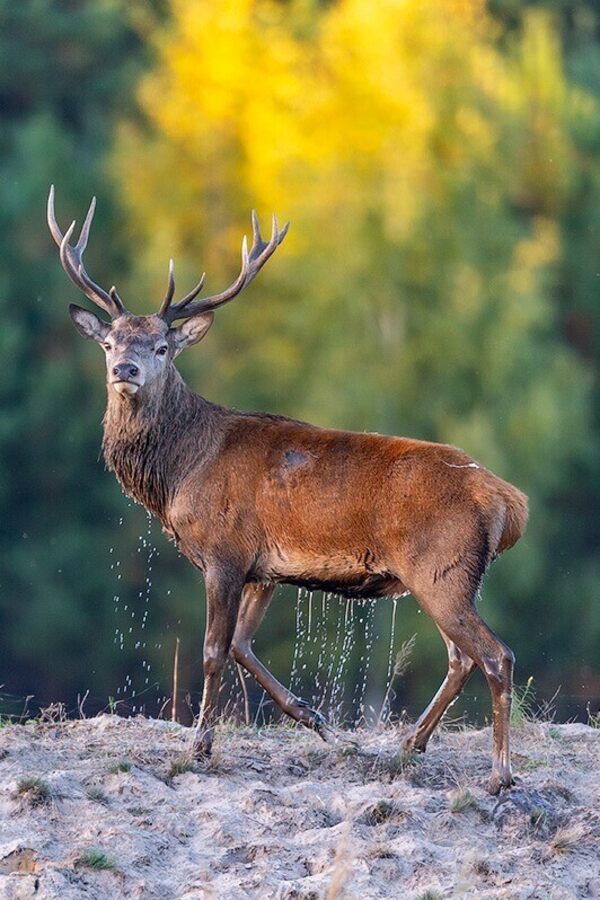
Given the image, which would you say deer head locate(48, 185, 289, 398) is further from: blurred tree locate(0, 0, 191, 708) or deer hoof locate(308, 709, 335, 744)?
blurred tree locate(0, 0, 191, 708)

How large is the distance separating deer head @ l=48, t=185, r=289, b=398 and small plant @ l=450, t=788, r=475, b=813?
2.32 meters

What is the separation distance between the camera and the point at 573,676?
65.4 ft

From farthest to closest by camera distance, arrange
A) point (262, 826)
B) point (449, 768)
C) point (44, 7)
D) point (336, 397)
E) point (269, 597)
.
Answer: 1. point (44, 7)
2. point (336, 397)
3. point (269, 597)
4. point (449, 768)
5. point (262, 826)

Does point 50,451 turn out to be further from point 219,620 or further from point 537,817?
point 537,817

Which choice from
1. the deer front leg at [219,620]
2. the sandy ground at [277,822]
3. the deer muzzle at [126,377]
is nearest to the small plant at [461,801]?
the sandy ground at [277,822]

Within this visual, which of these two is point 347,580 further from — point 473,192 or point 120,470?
point 473,192

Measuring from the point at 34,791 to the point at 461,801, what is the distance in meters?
1.68

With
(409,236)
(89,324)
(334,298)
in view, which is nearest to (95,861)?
(89,324)

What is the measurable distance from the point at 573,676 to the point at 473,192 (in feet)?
19.4

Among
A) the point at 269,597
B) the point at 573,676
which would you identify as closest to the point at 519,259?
the point at 573,676

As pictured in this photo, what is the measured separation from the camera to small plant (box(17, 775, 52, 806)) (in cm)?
634

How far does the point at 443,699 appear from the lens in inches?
292

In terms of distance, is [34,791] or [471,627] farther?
[471,627]

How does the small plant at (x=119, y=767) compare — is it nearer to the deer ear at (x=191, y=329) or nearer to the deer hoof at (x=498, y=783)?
the deer hoof at (x=498, y=783)
